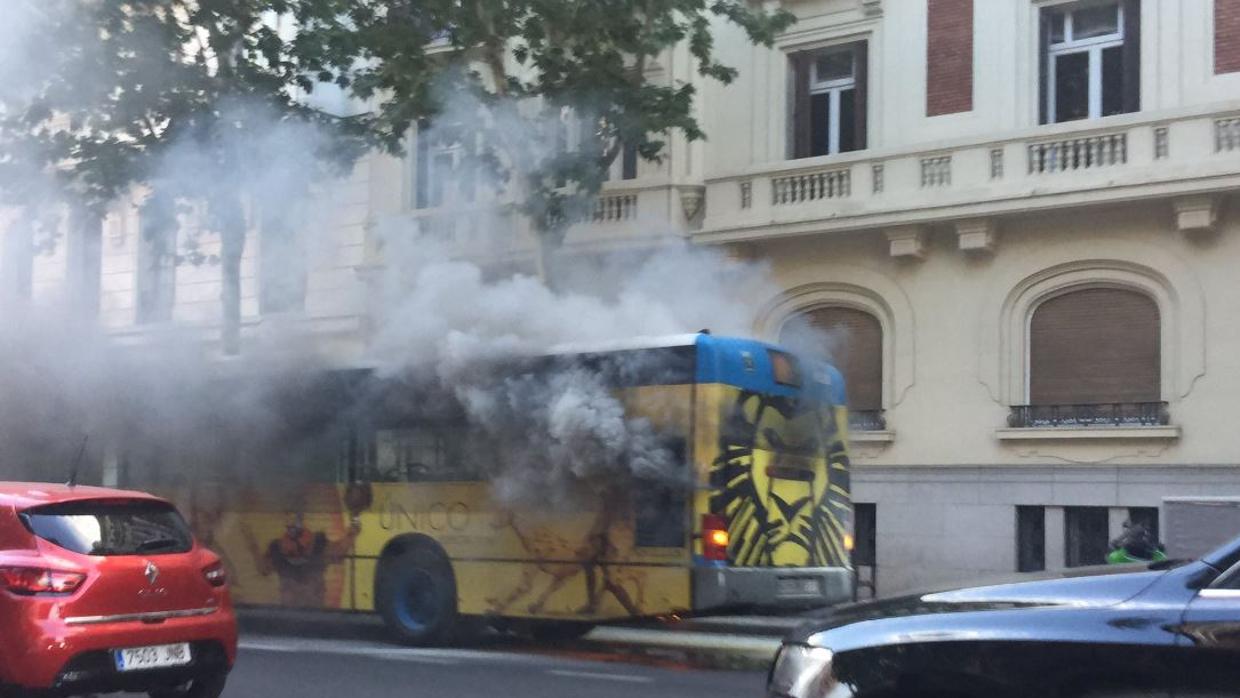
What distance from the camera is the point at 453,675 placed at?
10742 millimetres

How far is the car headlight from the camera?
4387 mm

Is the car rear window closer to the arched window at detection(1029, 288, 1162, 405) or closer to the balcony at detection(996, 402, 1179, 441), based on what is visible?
the balcony at detection(996, 402, 1179, 441)

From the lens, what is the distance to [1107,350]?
694 inches

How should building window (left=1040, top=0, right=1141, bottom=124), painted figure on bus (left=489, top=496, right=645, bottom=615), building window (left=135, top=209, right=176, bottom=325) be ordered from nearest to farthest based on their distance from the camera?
painted figure on bus (left=489, top=496, right=645, bottom=615) < building window (left=1040, top=0, right=1141, bottom=124) < building window (left=135, top=209, right=176, bottom=325)

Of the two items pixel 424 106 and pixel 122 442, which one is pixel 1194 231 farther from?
pixel 122 442

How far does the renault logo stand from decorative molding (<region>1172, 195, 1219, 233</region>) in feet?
42.2

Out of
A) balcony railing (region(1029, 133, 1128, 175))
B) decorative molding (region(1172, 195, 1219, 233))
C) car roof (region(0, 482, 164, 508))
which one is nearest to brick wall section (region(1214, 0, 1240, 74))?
balcony railing (region(1029, 133, 1128, 175))

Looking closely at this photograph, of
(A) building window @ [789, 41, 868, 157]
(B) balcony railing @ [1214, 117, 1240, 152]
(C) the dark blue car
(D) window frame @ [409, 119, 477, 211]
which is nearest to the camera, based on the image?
(C) the dark blue car

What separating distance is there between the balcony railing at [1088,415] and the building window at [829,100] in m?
4.20

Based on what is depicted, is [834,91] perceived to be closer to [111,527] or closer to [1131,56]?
[1131,56]

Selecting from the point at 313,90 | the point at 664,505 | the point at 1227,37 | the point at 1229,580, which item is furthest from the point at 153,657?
the point at 1227,37

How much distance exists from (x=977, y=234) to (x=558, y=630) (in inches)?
307

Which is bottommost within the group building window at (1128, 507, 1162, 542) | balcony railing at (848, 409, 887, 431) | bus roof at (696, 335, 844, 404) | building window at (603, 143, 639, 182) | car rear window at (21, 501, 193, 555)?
building window at (1128, 507, 1162, 542)

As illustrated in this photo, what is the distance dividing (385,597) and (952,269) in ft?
29.2
